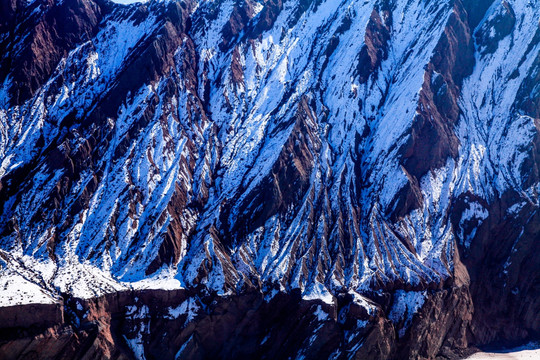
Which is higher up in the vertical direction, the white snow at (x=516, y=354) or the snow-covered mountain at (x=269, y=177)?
the snow-covered mountain at (x=269, y=177)

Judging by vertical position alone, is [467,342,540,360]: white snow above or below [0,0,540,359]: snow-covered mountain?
below

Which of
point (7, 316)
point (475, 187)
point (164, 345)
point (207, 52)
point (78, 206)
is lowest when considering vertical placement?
point (164, 345)

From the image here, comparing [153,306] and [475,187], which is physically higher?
[475,187]

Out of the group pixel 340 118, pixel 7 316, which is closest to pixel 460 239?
pixel 340 118

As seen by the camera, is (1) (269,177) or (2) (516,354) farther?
(1) (269,177)

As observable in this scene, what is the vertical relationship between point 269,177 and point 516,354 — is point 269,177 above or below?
above

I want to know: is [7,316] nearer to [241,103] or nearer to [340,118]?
[241,103]

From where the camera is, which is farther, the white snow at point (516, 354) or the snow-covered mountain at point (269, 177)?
the white snow at point (516, 354)

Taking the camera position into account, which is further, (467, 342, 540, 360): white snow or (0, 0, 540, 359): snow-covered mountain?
(467, 342, 540, 360): white snow
